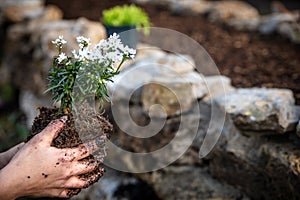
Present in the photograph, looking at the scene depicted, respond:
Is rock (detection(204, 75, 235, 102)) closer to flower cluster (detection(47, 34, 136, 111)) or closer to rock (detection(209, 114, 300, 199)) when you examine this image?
rock (detection(209, 114, 300, 199))

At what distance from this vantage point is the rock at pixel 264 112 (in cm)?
208

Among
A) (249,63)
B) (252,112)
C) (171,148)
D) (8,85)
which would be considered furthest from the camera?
(8,85)

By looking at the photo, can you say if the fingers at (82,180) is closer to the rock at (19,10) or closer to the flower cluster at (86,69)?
the flower cluster at (86,69)

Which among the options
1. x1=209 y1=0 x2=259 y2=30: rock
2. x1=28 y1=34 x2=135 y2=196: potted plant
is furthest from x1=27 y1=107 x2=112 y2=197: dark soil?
x1=209 y1=0 x2=259 y2=30: rock

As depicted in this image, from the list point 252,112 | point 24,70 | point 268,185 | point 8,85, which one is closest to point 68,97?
point 252,112

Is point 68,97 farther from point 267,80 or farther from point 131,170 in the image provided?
point 267,80

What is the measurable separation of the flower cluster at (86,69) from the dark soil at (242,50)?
146 centimetres

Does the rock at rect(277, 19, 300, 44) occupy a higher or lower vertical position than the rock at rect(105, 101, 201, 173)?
higher

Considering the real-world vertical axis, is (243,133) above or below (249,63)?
below

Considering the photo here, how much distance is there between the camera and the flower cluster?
155 cm

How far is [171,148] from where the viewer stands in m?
2.51

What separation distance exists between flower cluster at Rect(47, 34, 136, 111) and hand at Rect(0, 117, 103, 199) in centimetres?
14

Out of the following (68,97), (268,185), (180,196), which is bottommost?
(180,196)

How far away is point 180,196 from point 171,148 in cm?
31
